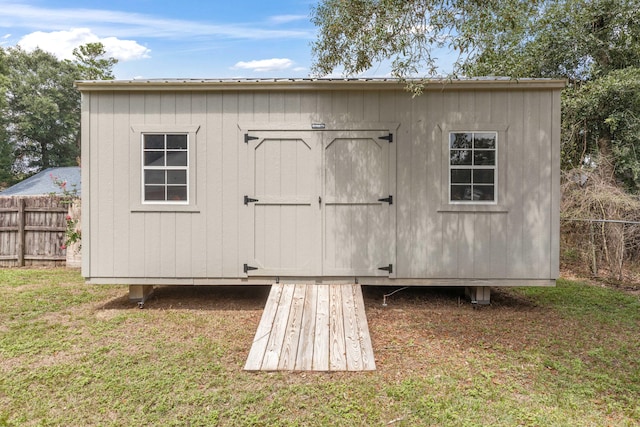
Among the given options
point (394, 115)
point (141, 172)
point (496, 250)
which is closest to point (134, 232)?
point (141, 172)

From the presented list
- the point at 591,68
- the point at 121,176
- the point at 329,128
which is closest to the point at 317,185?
the point at 329,128

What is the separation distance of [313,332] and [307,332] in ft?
0.21

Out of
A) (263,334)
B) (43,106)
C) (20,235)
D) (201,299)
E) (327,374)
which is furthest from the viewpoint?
(43,106)

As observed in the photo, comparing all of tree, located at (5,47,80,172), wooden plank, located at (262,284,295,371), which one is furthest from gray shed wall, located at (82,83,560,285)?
tree, located at (5,47,80,172)

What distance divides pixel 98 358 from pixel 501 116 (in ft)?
17.4

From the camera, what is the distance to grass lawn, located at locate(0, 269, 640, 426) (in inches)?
109

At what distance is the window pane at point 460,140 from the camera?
5043 millimetres

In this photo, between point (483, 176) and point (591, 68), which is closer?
point (483, 176)

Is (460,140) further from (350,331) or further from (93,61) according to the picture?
(93,61)

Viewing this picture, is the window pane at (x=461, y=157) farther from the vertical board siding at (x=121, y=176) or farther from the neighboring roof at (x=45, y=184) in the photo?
the neighboring roof at (x=45, y=184)

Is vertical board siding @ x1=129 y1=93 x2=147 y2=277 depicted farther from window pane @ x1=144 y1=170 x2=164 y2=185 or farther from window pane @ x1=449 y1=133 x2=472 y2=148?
window pane @ x1=449 y1=133 x2=472 y2=148

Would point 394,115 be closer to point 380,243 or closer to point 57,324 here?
point 380,243

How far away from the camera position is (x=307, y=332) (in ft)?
13.3

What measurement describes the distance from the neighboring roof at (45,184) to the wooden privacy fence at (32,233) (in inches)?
229
